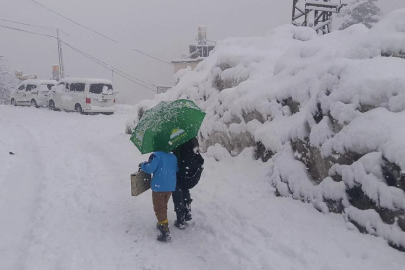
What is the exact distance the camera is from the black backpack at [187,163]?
448 centimetres

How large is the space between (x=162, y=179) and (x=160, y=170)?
0.39 feet

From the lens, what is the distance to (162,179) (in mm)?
4145

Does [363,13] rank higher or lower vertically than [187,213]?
higher

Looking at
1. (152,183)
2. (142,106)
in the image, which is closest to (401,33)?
(152,183)

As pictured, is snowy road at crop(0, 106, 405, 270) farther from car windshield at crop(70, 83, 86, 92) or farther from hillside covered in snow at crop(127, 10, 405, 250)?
car windshield at crop(70, 83, 86, 92)

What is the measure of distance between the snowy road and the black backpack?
0.72m

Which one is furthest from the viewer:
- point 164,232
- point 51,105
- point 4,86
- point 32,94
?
point 4,86

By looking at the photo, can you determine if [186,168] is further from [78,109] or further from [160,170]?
[78,109]

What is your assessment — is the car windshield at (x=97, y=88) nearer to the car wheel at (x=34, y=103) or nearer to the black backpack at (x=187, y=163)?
the car wheel at (x=34, y=103)

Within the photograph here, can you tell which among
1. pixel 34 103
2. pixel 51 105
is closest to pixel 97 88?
pixel 51 105

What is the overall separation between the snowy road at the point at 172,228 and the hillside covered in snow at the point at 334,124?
11.9 inches

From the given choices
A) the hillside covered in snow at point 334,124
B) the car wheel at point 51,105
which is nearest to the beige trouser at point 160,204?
the hillside covered in snow at point 334,124

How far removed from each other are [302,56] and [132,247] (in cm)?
484

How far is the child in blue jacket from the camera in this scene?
410cm
